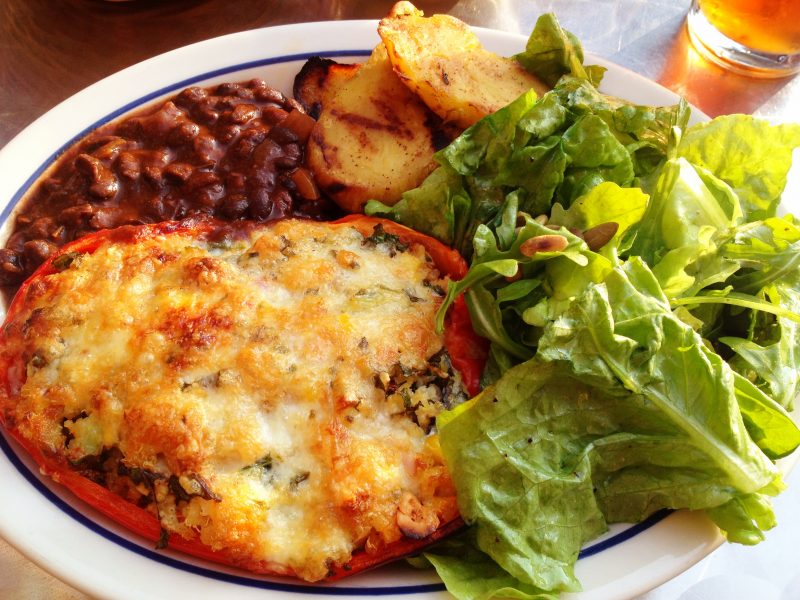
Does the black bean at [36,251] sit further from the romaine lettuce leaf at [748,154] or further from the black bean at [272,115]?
the romaine lettuce leaf at [748,154]

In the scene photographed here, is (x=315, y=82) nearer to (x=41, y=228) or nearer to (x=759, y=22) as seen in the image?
(x=41, y=228)

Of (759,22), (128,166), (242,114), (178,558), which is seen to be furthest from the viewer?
(759,22)

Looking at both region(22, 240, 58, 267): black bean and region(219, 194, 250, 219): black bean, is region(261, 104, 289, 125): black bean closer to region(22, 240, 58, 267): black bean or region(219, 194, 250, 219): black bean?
region(219, 194, 250, 219): black bean

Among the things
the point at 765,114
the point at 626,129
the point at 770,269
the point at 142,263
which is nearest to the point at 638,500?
the point at 770,269

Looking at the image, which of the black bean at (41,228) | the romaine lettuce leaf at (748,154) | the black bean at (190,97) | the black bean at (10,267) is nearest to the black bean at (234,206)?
the black bean at (190,97)

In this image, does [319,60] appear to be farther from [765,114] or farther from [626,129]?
[765,114]

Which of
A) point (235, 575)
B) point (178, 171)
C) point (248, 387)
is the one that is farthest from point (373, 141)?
point (235, 575)
